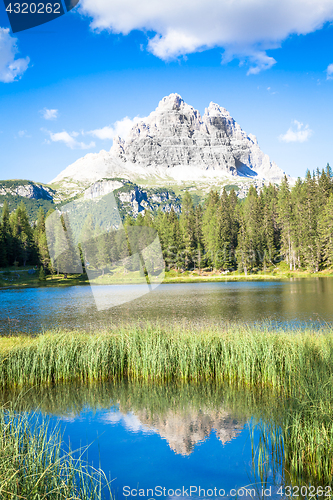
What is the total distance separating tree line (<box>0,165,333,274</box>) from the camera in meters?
60.5

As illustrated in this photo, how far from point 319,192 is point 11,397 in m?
64.1

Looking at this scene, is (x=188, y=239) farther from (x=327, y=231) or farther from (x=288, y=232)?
(x=327, y=231)

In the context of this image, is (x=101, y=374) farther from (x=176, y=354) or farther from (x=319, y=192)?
(x=319, y=192)

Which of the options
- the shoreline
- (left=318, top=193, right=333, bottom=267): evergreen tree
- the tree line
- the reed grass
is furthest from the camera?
the tree line

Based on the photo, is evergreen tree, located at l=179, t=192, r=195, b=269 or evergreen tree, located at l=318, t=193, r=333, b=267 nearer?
evergreen tree, located at l=318, t=193, r=333, b=267

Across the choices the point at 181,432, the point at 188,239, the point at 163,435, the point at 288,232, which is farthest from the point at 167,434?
the point at 188,239

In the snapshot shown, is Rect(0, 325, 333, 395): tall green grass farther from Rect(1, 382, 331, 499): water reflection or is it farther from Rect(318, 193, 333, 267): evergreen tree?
Rect(318, 193, 333, 267): evergreen tree

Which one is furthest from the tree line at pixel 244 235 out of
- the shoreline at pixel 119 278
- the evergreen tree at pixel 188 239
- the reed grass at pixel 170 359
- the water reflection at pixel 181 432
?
the water reflection at pixel 181 432

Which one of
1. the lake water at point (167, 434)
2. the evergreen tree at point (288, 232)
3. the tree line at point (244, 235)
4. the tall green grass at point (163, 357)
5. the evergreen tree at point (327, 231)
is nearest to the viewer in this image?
the lake water at point (167, 434)

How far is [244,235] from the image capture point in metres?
66.3

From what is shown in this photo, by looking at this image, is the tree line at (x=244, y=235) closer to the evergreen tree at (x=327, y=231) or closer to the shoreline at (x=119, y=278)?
the evergreen tree at (x=327, y=231)

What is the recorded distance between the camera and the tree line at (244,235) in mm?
60469

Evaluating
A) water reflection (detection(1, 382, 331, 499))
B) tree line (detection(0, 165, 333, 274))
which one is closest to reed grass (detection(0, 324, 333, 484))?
water reflection (detection(1, 382, 331, 499))

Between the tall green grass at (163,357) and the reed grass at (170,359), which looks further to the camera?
the tall green grass at (163,357)
